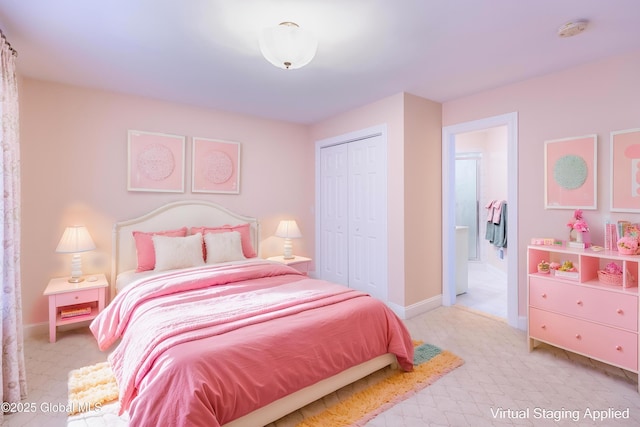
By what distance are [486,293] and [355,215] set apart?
2222 mm

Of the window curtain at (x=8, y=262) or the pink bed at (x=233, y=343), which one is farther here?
the window curtain at (x=8, y=262)

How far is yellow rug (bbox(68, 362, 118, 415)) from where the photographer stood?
200cm

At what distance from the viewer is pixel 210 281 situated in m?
2.68

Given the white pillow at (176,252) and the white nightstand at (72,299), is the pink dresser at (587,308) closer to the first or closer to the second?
the white pillow at (176,252)

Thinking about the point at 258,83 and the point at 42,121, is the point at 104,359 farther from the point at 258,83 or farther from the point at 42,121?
the point at 258,83

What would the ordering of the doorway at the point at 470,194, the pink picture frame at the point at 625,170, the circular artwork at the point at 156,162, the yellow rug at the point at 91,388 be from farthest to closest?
the doorway at the point at 470,194 → the circular artwork at the point at 156,162 → the pink picture frame at the point at 625,170 → the yellow rug at the point at 91,388

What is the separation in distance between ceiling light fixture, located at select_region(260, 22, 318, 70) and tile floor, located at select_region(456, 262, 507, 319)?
3438 mm

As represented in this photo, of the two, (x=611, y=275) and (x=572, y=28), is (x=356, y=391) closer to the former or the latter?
(x=611, y=275)

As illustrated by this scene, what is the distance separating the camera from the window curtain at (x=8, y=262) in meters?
1.93

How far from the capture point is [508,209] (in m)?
3.27

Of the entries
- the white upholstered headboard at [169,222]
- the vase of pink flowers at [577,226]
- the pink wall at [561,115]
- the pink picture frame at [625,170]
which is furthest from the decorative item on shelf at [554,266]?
the white upholstered headboard at [169,222]

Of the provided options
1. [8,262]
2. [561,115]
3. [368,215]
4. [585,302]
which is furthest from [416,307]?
[8,262]

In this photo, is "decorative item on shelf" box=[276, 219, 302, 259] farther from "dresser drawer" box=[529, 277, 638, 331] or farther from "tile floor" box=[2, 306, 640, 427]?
"dresser drawer" box=[529, 277, 638, 331]

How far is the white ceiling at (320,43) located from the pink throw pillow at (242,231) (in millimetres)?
1554
